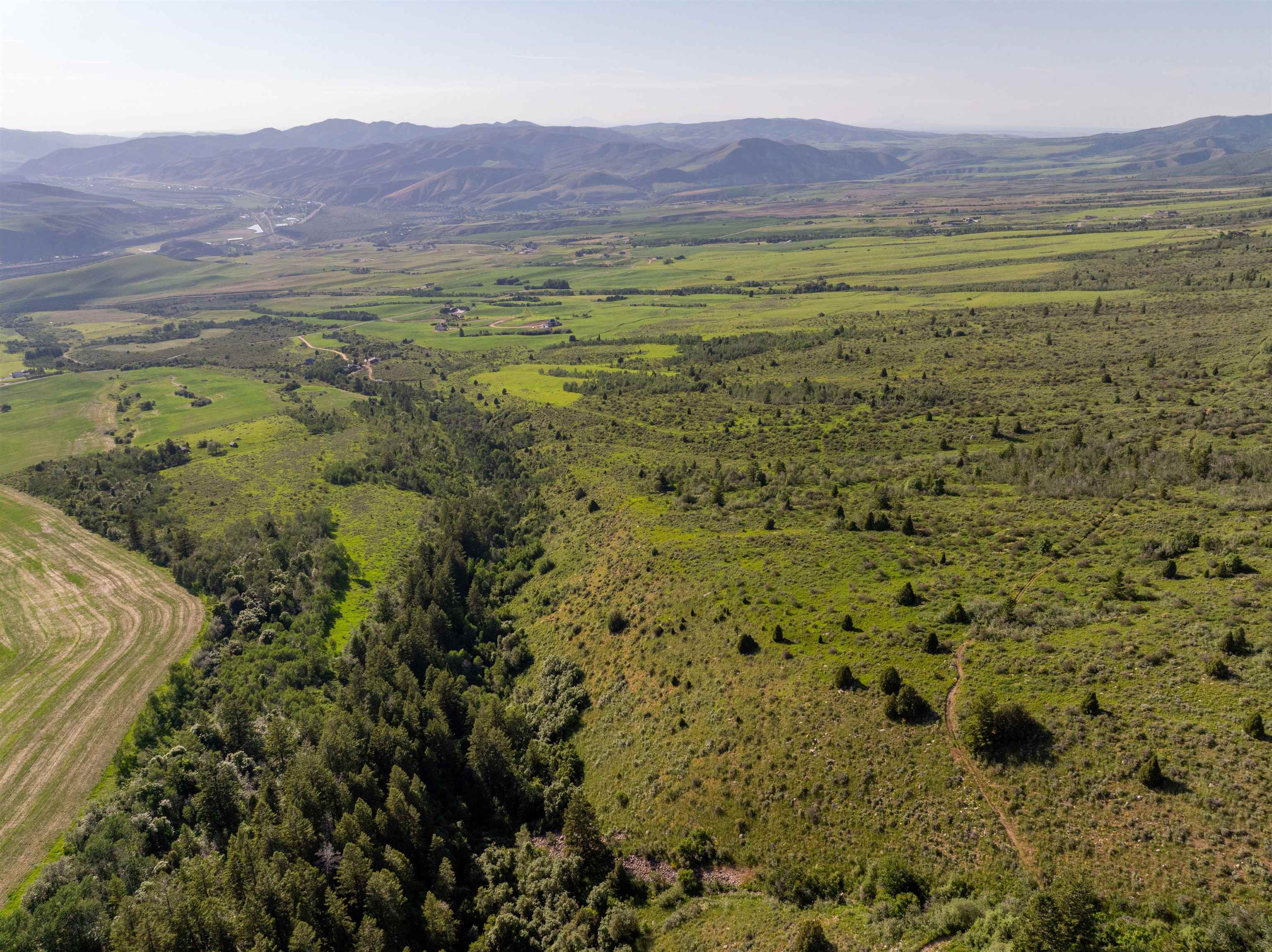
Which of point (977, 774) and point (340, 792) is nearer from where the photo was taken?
point (977, 774)

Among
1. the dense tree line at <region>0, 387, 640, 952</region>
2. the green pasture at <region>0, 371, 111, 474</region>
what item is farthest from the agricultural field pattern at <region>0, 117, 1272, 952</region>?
the green pasture at <region>0, 371, 111, 474</region>

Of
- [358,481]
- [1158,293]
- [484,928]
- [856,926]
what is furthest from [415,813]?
[1158,293]

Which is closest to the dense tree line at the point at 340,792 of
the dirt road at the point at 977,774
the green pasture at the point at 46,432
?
the dirt road at the point at 977,774

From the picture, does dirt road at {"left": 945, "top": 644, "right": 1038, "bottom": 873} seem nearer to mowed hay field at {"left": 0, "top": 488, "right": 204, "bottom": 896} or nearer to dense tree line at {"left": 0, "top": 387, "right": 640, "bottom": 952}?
dense tree line at {"left": 0, "top": 387, "right": 640, "bottom": 952}

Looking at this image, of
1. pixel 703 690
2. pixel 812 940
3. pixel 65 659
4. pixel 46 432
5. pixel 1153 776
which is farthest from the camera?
pixel 46 432

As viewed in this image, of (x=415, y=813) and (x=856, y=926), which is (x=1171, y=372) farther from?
(x=415, y=813)

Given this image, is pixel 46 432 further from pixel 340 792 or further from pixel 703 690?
pixel 703 690

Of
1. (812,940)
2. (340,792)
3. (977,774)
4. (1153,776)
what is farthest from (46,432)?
(1153,776)

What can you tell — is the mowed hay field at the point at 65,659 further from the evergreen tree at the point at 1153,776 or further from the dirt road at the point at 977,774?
the evergreen tree at the point at 1153,776

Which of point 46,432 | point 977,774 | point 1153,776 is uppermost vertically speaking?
point 1153,776
